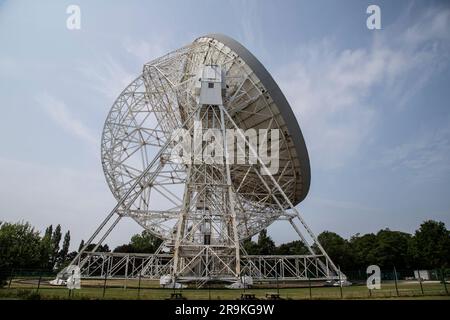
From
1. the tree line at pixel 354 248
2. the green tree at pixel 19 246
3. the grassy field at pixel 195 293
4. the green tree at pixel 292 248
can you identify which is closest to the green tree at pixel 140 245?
the tree line at pixel 354 248

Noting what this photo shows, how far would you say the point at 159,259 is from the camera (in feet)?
99.1

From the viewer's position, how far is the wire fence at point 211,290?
16.4 m

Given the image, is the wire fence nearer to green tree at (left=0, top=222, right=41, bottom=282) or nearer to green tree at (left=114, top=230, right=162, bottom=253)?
green tree at (left=0, top=222, right=41, bottom=282)

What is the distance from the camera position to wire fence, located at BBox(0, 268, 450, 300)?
16.4 meters

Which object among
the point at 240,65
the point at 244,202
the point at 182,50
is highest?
the point at 182,50

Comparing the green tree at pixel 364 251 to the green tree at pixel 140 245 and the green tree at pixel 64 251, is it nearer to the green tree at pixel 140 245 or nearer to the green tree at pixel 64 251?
the green tree at pixel 140 245

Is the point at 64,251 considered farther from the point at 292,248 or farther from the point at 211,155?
the point at 211,155

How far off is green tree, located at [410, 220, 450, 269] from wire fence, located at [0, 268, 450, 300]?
2967cm

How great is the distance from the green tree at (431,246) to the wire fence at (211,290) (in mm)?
29671

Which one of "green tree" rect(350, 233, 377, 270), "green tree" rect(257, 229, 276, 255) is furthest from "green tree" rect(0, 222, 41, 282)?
"green tree" rect(350, 233, 377, 270)
